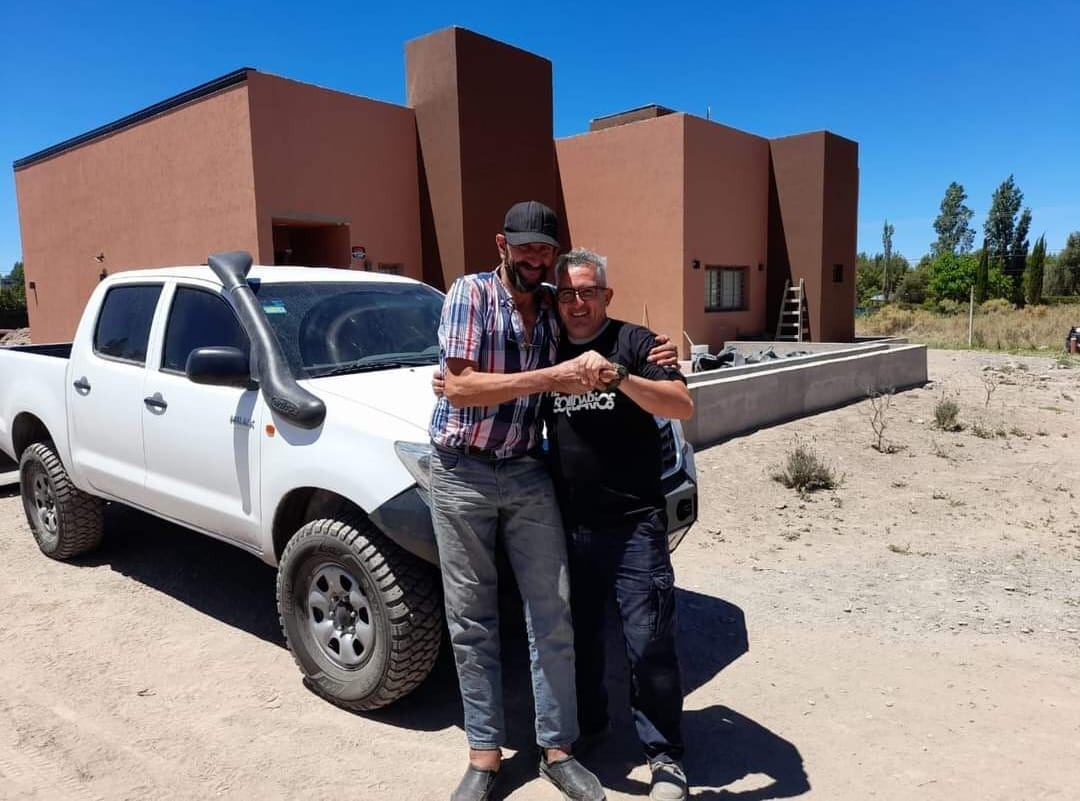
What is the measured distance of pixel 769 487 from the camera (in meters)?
7.41

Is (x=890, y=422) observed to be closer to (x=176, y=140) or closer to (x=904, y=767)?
(x=904, y=767)

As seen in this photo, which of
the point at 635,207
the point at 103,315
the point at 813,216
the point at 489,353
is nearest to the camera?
the point at 489,353

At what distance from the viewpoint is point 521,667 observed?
13.0 feet

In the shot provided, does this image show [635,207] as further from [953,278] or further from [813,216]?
[953,278]

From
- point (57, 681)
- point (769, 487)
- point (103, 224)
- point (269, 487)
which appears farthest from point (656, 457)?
point (103, 224)

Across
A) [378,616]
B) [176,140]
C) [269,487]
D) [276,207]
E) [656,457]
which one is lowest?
[378,616]

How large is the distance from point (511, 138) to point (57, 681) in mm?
13631

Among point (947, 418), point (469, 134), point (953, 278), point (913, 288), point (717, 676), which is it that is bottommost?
point (717, 676)

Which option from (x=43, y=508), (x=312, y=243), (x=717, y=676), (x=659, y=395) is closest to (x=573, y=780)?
(x=717, y=676)

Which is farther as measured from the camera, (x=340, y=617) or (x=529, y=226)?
(x=340, y=617)

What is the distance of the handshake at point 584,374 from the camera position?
8.00ft

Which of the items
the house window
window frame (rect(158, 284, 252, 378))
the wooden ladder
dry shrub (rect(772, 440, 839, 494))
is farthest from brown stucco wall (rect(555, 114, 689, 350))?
window frame (rect(158, 284, 252, 378))

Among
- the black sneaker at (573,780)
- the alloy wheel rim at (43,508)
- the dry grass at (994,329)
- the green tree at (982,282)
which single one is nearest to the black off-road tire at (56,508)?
the alloy wheel rim at (43,508)

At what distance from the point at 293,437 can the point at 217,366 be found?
0.47 metres
